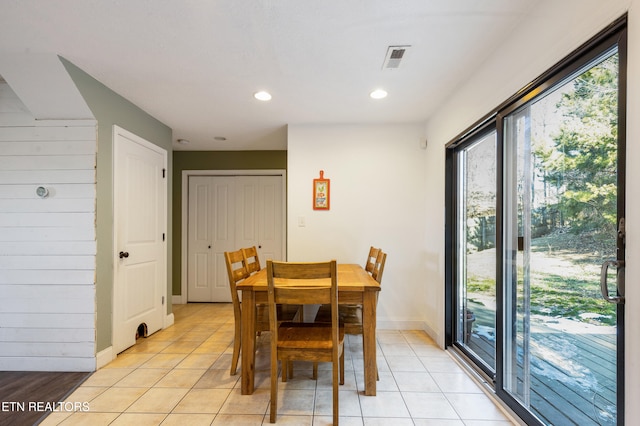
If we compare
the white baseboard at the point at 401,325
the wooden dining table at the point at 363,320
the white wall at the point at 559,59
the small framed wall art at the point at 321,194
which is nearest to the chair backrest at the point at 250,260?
the wooden dining table at the point at 363,320

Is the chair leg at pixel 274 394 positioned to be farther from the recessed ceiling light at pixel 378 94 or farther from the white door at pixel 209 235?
the white door at pixel 209 235


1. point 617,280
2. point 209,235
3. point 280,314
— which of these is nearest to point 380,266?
point 280,314

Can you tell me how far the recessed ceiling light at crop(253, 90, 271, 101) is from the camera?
2.69 meters

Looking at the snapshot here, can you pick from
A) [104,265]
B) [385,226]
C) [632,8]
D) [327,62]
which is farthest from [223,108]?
[632,8]

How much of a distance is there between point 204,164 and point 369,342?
376 centimetres

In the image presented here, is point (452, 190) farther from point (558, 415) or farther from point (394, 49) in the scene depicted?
point (558, 415)

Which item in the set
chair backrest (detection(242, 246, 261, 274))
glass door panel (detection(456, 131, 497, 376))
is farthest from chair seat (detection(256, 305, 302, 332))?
glass door panel (detection(456, 131, 497, 376))

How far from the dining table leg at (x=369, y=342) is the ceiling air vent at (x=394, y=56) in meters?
1.60

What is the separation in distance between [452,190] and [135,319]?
324 cm

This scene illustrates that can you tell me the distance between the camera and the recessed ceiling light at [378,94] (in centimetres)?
264

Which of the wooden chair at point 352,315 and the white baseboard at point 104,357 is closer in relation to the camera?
the wooden chair at point 352,315

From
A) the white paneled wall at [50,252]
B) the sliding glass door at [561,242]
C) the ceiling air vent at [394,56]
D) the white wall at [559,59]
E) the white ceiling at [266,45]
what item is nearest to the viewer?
the white wall at [559,59]

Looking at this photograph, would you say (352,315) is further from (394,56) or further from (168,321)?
(168,321)

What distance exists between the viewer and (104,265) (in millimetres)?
2521
